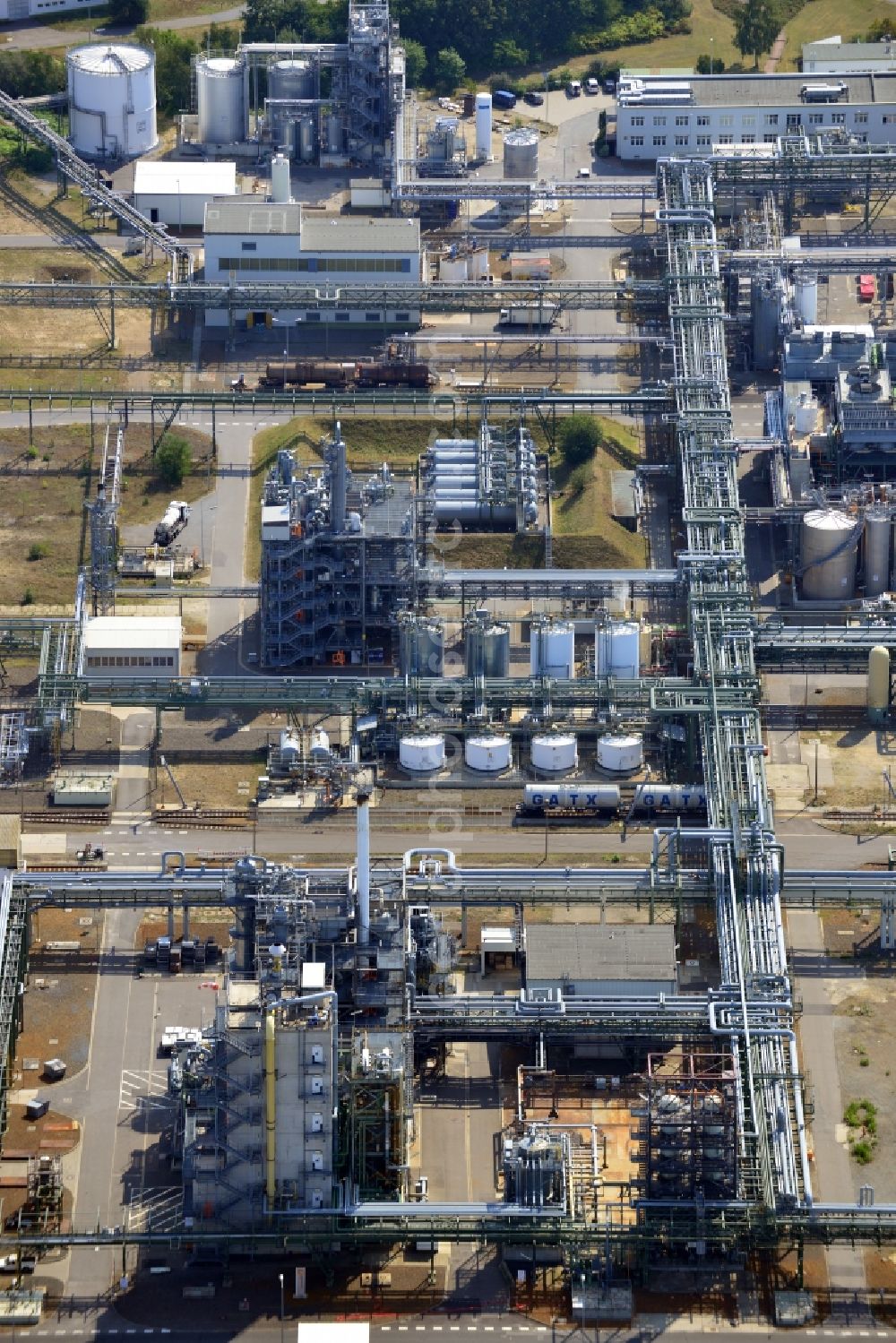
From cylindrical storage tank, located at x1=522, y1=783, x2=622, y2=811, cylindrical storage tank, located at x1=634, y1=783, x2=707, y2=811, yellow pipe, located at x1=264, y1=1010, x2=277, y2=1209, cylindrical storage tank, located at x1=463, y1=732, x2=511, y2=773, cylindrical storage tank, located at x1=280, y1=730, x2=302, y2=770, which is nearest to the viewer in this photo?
yellow pipe, located at x1=264, y1=1010, x2=277, y2=1209

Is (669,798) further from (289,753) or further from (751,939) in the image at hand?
(289,753)

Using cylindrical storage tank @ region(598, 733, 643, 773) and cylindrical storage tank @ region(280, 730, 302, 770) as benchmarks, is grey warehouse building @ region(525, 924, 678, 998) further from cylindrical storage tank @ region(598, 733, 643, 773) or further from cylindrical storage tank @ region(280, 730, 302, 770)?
cylindrical storage tank @ region(280, 730, 302, 770)

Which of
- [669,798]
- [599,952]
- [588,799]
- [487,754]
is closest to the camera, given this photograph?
[599,952]

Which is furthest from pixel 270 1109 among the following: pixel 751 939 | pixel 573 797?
pixel 573 797

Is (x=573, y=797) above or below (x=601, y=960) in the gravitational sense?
above

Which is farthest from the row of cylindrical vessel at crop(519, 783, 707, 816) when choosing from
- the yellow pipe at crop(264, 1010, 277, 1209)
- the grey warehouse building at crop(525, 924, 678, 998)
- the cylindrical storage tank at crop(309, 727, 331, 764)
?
the yellow pipe at crop(264, 1010, 277, 1209)

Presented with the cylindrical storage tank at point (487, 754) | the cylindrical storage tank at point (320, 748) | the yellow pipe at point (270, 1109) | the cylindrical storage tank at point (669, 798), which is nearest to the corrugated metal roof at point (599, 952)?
the cylindrical storage tank at point (669, 798)

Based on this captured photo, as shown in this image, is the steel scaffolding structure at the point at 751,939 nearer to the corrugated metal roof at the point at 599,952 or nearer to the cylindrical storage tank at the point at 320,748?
the corrugated metal roof at the point at 599,952
